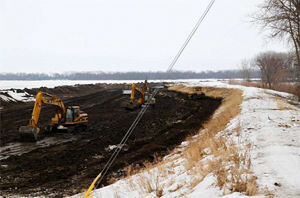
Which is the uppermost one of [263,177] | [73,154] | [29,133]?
[263,177]

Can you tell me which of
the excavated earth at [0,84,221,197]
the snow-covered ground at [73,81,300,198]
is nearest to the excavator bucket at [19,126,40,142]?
the excavated earth at [0,84,221,197]

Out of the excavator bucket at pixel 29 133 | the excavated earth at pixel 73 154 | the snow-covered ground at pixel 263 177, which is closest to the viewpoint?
the snow-covered ground at pixel 263 177

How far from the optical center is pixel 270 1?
54.5 feet

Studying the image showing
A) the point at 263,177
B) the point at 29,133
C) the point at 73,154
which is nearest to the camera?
the point at 263,177

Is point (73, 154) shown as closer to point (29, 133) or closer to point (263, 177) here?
point (29, 133)

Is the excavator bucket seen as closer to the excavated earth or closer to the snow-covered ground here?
the excavated earth

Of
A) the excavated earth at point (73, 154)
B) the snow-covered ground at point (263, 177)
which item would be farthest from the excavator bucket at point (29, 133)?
the snow-covered ground at point (263, 177)

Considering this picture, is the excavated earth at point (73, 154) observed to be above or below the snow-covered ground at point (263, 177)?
below

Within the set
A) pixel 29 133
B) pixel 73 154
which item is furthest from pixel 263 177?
pixel 29 133

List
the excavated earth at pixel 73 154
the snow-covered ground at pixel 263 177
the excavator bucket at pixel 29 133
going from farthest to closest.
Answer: the excavator bucket at pixel 29 133 < the excavated earth at pixel 73 154 < the snow-covered ground at pixel 263 177

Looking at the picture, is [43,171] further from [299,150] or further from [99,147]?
[299,150]

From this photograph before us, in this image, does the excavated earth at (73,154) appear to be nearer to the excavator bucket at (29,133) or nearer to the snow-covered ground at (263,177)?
the excavator bucket at (29,133)

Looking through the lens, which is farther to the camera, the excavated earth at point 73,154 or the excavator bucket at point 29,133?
the excavator bucket at point 29,133

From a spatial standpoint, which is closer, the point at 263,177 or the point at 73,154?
the point at 263,177
